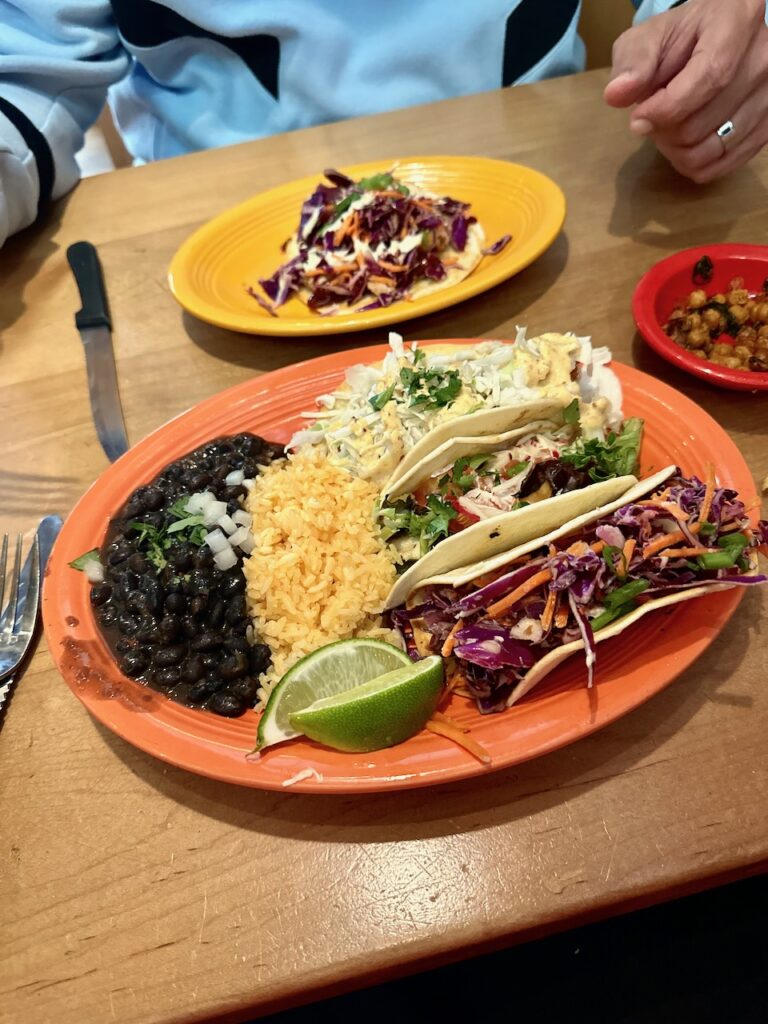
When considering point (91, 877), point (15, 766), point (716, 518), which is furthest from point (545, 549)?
point (15, 766)

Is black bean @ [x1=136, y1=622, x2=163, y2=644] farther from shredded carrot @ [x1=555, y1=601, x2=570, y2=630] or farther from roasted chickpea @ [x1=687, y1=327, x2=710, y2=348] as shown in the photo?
roasted chickpea @ [x1=687, y1=327, x2=710, y2=348]

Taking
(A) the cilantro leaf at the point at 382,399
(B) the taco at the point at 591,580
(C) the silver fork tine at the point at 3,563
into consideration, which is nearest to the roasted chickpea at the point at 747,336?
(B) the taco at the point at 591,580

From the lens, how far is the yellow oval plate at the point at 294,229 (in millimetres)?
2023

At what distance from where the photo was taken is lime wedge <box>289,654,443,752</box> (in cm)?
113

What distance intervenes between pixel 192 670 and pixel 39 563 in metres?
0.57

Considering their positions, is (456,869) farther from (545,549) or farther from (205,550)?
(205,550)

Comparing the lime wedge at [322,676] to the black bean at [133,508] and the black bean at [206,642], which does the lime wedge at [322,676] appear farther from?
the black bean at [133,508]

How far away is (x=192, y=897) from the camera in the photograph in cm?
114

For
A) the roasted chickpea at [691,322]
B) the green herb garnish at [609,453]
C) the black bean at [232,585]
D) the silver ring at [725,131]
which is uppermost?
the silver ring at [725,131]

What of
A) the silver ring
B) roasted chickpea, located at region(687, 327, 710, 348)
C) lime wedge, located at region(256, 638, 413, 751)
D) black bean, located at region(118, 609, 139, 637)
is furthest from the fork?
the silver ring

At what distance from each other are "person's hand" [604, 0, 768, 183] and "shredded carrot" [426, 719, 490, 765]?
195 centimetres

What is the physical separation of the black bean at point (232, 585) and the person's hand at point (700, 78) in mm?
1826

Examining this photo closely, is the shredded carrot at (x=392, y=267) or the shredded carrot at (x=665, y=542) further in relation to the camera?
the shredded carrot at (x=392, y=267)

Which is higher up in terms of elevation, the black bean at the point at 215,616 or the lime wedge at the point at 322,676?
the lime wedge at the point at 322,676
